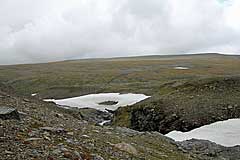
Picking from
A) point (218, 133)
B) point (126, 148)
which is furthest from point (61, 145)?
point (218, 133)

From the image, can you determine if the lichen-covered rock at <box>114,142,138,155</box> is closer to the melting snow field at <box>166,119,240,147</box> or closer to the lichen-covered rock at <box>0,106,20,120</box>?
the lichen-covered rock at <box>0,106,20,120</box>

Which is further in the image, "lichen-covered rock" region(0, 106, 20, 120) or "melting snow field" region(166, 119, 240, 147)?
"melting snow field" region(166, 119, 240, 147)

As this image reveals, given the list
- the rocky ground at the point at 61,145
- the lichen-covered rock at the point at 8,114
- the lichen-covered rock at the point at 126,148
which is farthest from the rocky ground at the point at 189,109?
the lichen-covered rock at the point at 8,114

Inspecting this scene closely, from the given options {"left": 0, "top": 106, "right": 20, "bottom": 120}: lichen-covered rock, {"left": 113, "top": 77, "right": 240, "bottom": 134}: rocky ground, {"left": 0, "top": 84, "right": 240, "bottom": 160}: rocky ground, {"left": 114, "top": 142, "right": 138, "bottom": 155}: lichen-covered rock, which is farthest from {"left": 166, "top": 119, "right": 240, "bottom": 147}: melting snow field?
{"left": 0, "top": 106, "right": 20, "bottom": 120}: lichen-covered rock

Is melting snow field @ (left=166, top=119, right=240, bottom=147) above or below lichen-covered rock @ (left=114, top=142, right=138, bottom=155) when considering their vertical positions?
below

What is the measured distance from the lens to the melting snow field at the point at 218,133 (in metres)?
26.3

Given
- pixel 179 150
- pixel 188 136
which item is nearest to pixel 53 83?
pixel 188 136

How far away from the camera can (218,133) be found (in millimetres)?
28344

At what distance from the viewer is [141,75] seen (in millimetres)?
146375

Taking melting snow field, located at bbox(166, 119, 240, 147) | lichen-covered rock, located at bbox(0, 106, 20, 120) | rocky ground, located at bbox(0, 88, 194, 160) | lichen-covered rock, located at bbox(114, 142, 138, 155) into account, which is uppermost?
lichen-covered rock, located at bbox(0, 106, 20, 120)

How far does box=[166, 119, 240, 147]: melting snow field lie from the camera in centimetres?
→ 2630

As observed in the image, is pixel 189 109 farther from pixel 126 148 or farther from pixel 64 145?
pixel 64 145

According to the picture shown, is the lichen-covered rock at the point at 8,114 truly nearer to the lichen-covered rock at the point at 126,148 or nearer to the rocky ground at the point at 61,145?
the rocky ground at the point at 61,145

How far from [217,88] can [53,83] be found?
105 meters
